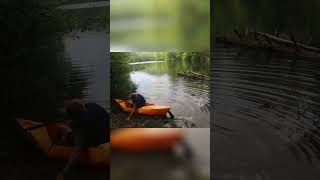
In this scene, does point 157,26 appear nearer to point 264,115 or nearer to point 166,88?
point 166,88

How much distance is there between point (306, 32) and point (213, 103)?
1.07 meters

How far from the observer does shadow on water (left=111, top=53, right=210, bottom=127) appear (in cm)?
338

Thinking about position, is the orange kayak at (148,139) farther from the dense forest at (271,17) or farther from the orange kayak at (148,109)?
the dense forest at (271,17)

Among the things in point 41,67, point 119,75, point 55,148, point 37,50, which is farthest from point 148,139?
point 37,50

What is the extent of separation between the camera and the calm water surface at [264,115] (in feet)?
10.8

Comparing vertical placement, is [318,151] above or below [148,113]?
below

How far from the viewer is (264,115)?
10.9 ft

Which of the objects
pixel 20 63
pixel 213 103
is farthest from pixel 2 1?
pixel 213 103

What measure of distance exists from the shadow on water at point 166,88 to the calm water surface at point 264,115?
6.2 inches

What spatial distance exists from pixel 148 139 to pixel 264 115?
109 cm

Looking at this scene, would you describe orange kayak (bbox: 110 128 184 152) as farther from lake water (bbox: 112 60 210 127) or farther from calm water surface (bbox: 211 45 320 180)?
calm water surface (bbox: 211 45 320 180)

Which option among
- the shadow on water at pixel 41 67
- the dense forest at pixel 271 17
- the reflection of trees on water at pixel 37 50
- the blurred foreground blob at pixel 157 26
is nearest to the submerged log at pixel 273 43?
the dense forest at pixel 271 17

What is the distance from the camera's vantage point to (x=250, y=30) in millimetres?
3369

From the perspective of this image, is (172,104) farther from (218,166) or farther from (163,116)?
(218,166)
